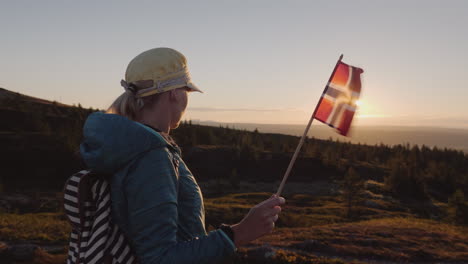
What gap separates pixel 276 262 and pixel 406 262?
27.0 ft

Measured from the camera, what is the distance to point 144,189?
244 cm

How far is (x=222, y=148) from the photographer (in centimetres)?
7494

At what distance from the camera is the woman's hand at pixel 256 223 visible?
2.78 m

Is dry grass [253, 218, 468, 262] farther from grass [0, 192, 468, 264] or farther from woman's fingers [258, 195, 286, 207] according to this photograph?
woman's fingers [258, 195, 286, 207]

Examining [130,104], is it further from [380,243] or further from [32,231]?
[380,243]

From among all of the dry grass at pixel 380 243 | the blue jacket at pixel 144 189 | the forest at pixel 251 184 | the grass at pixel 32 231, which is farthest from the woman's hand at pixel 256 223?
the grass at pixel 32 231

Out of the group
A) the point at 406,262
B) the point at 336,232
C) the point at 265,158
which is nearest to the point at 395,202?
the point at 265,158

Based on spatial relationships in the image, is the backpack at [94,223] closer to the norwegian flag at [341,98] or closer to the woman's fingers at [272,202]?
the woman's fingers at [272,202]

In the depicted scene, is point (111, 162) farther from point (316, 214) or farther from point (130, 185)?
point (316, 214)

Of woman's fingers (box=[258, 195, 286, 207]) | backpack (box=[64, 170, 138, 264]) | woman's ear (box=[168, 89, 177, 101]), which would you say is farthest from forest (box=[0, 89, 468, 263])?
backpack (box=[64, 170, 138, 264])

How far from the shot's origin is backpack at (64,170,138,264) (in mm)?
2598

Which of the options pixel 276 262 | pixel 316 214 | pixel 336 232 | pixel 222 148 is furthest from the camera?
pixel 222 148

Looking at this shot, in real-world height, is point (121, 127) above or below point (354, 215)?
above

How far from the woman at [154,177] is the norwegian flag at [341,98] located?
68.8 inches
